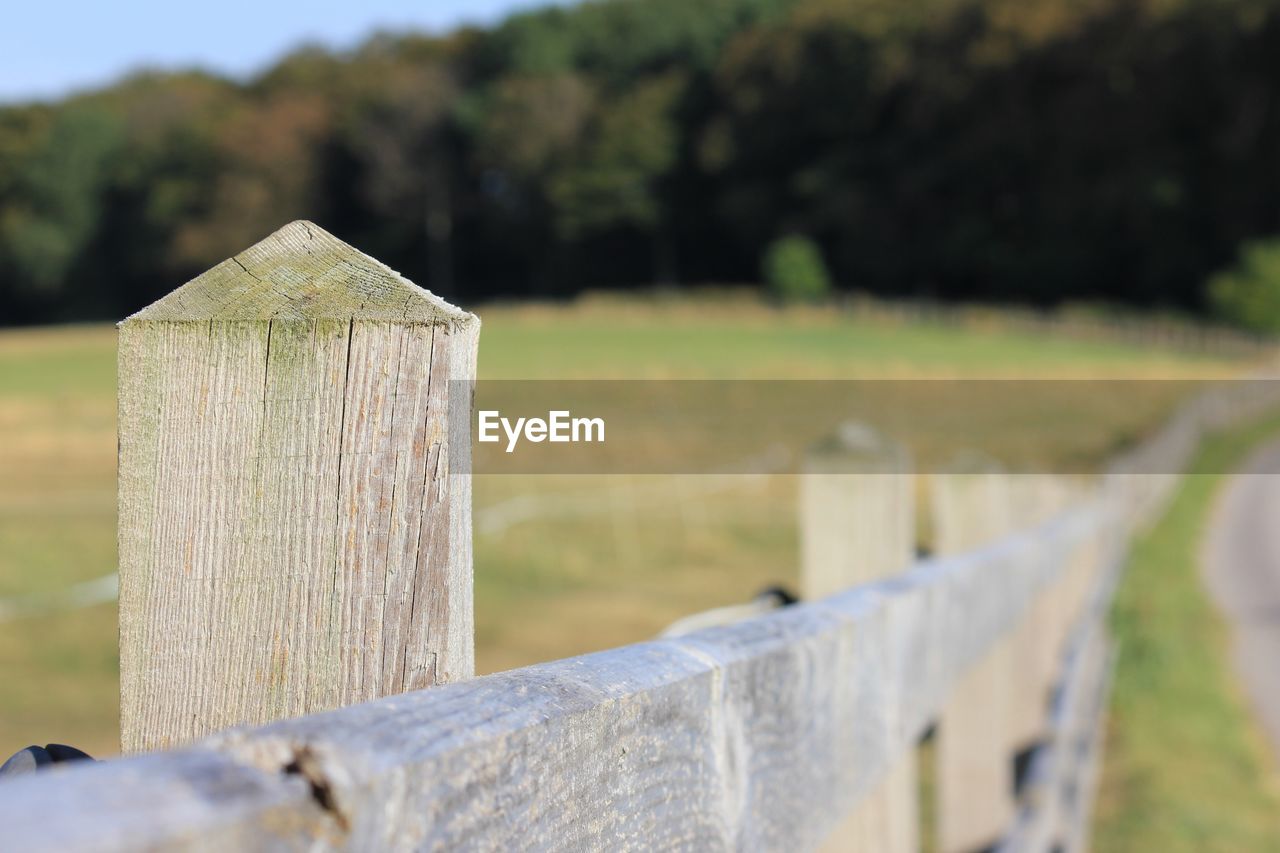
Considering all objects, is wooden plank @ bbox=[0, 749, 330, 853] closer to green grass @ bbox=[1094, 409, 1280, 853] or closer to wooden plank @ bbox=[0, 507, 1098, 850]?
wooden plank @ bbox=[0, 507, 1098, 850]

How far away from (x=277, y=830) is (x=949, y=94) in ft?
242

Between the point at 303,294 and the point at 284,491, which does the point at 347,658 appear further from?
the point at 303,294

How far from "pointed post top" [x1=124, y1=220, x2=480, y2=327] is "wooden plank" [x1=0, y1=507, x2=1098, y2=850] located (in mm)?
261

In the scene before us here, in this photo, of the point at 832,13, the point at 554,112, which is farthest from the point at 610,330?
the point at 832,13

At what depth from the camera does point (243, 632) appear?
98cm

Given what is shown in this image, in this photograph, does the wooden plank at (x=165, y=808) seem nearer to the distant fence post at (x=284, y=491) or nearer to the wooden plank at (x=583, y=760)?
the wooden plank at (x=583, y=760)

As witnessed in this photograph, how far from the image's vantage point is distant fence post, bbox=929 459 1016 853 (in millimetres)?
3133

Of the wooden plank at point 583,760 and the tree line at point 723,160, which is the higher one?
the tree line at point 723,160

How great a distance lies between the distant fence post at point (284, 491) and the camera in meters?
0.96

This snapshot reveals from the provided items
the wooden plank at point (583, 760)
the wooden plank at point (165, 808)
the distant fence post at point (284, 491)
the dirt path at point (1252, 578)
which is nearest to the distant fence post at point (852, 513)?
the wooden plank at point (583, 760)

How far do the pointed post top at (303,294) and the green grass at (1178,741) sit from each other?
524 cm

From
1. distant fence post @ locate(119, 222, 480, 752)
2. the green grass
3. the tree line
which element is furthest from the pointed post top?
the tree line

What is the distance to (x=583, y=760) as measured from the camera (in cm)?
91

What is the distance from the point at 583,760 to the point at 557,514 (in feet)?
56.0
